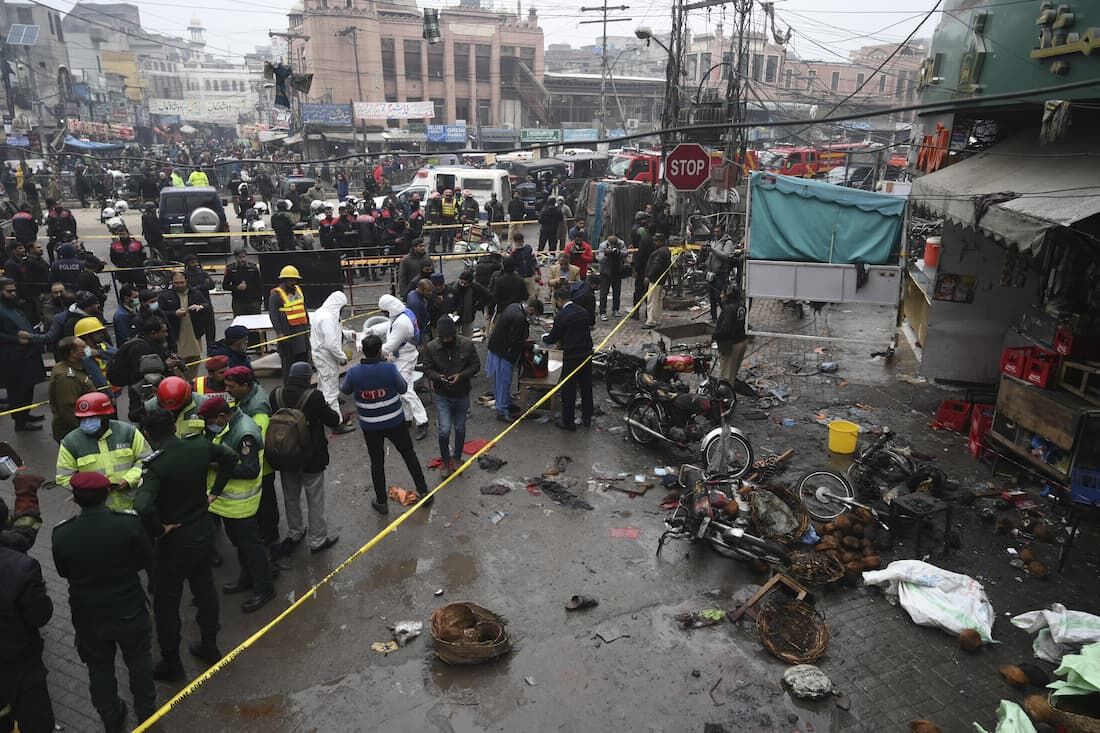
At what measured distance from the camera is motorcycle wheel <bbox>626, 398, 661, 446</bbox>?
8.55m

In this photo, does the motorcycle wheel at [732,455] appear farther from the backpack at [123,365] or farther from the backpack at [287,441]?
the backpack at [123,365]

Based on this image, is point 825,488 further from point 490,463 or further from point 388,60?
point 388,60

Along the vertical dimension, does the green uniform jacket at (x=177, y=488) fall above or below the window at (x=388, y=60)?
below

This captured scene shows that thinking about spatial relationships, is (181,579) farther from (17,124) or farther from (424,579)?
(17,124)

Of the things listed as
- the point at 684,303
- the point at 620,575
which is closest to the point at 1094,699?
the point at 620,575

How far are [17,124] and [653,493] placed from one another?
5453cm

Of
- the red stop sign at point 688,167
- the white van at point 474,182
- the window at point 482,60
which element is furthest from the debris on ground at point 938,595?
Answer: the window at point 482,60

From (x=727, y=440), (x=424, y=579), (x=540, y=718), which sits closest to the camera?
(x=540, y=718)

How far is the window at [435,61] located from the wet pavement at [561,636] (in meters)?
57.3

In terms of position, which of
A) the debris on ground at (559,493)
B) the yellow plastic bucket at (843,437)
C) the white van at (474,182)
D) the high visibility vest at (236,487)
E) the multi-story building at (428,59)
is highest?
the multi-story building at (428,59)

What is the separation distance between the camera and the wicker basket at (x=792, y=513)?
6379mm

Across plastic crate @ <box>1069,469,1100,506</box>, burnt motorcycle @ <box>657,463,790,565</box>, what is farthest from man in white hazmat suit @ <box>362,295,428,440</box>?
plastic crate @ <box>1069,469,1100,506</box>

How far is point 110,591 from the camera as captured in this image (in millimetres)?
4070

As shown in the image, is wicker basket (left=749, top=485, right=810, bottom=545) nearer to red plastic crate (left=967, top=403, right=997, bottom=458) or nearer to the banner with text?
red plastic crate (left=967, top=403, right=997, bottom=458)
